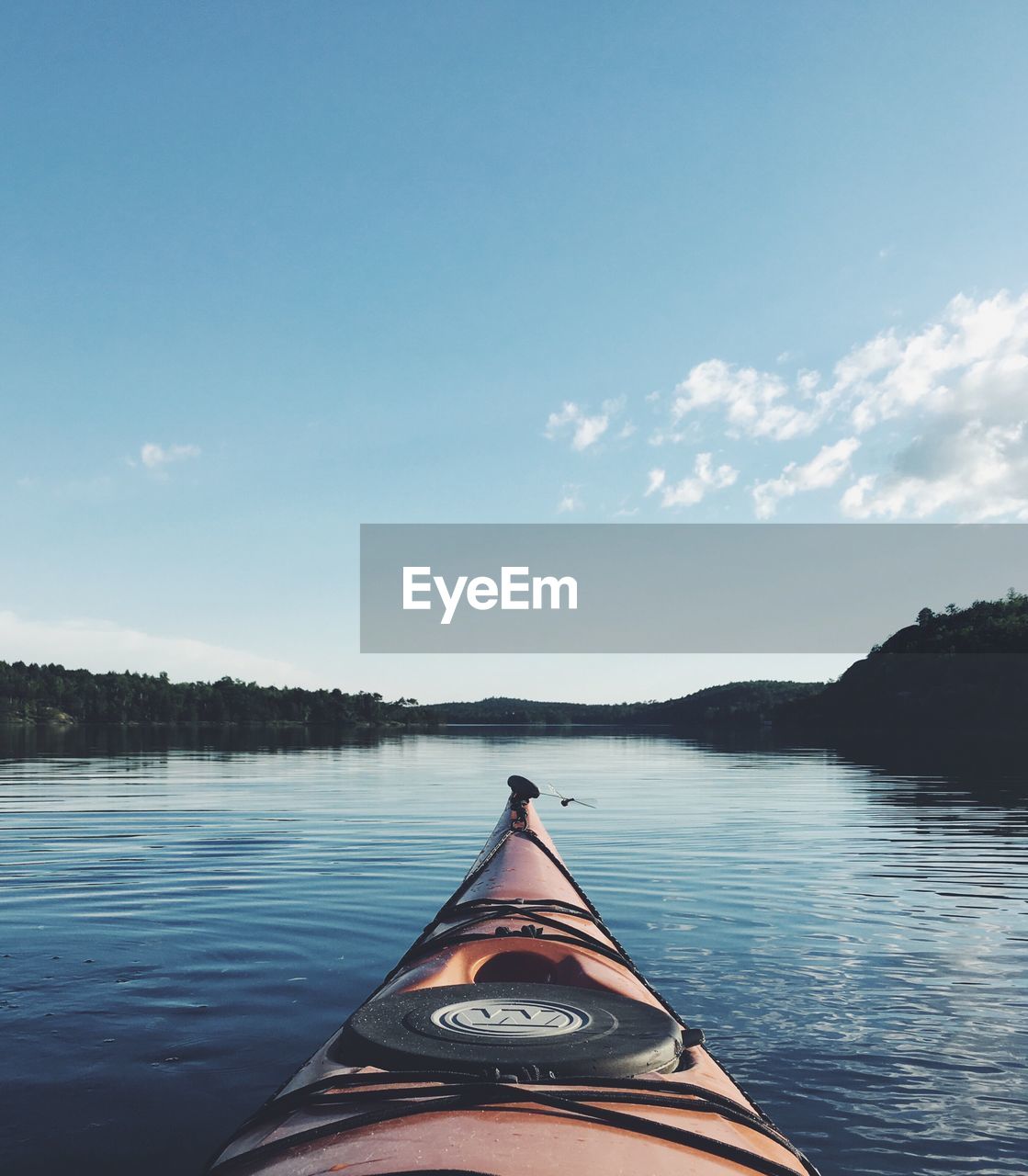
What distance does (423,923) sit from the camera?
11250mm

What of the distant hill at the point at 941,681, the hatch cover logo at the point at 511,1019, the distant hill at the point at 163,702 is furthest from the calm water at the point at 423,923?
the distant hill at the point at 163,702

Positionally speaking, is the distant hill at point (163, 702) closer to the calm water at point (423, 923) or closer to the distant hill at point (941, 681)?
the distant hill at point (941, 681)

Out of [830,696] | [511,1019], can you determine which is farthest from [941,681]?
[511,1019]

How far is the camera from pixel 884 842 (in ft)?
60.7

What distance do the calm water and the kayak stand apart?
2367 millimetres

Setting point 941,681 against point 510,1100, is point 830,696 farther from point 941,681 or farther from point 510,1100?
point 510,1100

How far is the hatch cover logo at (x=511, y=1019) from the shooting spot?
371 centimetres

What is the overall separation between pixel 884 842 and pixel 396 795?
603 inches

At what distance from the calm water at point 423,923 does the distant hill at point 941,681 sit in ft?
261

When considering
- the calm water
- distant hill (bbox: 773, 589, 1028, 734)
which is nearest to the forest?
distant hill (bbox: 773, 589, 1028, 734)

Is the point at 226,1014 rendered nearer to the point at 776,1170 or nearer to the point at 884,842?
the point at 776,1170

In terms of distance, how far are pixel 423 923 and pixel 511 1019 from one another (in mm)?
7838

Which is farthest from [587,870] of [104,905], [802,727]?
[802,727]

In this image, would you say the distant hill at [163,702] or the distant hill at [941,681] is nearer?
the distant hill at [941,681]
